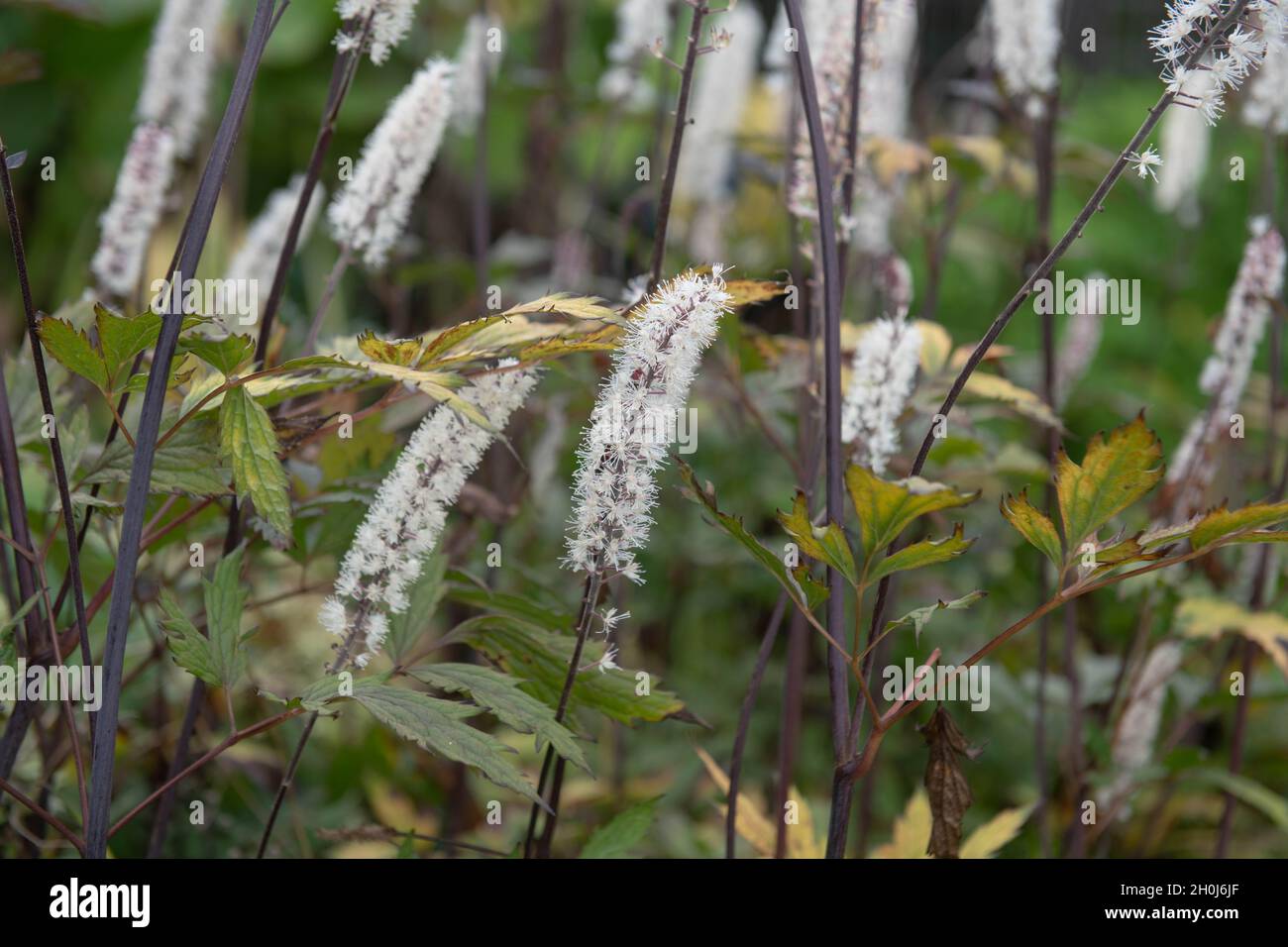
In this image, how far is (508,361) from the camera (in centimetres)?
76

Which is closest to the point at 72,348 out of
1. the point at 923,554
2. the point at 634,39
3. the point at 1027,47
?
the point at 923,554

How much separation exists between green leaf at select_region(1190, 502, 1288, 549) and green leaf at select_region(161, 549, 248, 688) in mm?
599

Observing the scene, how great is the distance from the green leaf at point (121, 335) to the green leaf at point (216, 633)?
0.14 metres

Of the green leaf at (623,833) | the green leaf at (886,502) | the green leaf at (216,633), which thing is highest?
the green leaf at (886,502)

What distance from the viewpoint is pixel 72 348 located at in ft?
2.37

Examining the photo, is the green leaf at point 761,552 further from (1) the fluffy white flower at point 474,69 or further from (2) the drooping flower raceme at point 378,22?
(1) the fluffy white flower at point 474,69

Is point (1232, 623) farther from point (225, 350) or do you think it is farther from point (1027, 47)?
point (225, 350)

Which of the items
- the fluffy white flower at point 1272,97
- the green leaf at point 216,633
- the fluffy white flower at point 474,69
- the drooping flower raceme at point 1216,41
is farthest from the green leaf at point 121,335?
the fluffy white flower at point 1272,97

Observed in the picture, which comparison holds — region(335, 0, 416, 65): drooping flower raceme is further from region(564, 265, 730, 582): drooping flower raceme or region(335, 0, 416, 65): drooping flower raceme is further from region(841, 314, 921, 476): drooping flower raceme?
region(841, 314, 921, 476): drooping flower raceme

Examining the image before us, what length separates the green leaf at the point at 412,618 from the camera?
88 cm

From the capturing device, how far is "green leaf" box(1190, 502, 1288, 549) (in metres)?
0.67
